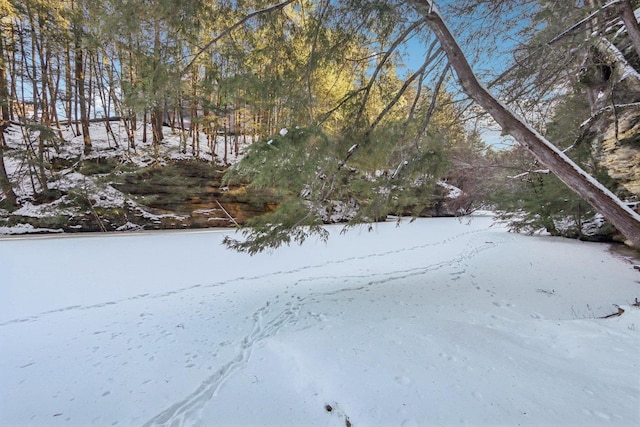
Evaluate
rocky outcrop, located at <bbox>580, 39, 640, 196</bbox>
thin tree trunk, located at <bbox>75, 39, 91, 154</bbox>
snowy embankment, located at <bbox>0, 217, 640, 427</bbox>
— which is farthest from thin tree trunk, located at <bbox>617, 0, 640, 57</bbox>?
thin tree trunk, located at <bbox>75, 39, 91, 154</bbox>

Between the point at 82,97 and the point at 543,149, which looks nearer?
the point at 543,149

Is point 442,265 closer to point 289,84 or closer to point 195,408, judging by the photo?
point 289,84

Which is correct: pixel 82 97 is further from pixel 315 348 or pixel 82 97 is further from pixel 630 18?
pixel 630 18

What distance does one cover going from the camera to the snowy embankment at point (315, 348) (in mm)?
1392

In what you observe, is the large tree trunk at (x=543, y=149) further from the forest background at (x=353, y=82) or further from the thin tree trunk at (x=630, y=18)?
the thin tree trunk at (x=630, y=18)

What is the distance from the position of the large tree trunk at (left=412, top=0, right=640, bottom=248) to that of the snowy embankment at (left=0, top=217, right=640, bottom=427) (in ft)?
3.01

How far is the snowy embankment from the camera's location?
54.8 inches

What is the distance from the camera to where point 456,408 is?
4.43 ft

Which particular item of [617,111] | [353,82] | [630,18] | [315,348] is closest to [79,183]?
[353,82]

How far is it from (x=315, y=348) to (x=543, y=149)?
8.89 ft

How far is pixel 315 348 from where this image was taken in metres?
1.97

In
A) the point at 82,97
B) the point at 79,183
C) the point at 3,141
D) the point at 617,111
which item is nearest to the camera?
the point at 617,111

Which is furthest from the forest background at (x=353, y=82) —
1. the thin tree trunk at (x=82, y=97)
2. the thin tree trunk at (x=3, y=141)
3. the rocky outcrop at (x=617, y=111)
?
the thin tree trunk at (x=82, y=97)

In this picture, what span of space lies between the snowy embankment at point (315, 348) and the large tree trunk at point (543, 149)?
3.01ft
